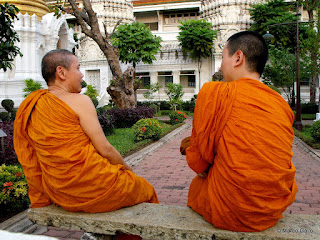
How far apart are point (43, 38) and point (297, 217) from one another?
1455cm

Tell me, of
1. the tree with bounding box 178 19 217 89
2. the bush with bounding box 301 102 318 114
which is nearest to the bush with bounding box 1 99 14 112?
the tree with bounding box 178 19 217 89

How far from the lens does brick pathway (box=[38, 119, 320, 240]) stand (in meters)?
4.01

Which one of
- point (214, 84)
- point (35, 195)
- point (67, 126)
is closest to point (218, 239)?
point (214, 84)

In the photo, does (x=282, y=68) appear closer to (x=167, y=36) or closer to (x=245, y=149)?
(x=167, y=36)

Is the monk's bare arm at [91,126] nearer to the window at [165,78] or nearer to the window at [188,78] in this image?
the window at [188,78]

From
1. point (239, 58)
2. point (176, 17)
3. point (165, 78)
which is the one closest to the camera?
point (239, 58)

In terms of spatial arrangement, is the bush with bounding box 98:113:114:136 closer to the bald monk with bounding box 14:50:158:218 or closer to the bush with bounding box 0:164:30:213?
the bush with bounding box 0:164:30:213

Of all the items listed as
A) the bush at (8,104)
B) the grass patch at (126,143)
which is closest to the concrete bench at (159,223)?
the grass patch at (126,143)

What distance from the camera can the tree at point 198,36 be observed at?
22625 millimetres

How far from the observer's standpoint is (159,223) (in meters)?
2.17

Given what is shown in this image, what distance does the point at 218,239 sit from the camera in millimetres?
2037

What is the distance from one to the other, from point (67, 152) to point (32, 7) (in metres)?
14.2

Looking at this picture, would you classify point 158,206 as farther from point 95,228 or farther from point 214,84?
point 214,84

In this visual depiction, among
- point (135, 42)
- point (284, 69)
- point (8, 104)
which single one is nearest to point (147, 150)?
point (8, 104)
